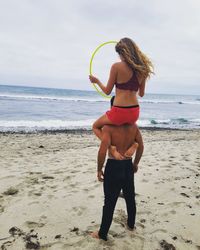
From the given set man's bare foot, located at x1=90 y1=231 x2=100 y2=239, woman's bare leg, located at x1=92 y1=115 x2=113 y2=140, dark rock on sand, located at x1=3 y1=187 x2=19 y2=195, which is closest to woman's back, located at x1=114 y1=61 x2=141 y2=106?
woman's bare leg, located at x1=92 y1=115 x2=113 y2=140

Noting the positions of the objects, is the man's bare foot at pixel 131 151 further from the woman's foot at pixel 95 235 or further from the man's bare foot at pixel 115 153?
the woman's foot at pixel 95 235

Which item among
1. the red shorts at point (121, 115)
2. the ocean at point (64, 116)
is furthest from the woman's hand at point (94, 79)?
the ocean at point (64, 116)

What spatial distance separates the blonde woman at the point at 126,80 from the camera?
3.47 metres

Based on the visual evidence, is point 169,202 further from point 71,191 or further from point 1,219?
point 1,219

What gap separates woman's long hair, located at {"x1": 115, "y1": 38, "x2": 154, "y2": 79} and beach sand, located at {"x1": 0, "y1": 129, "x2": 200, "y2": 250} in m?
2.06

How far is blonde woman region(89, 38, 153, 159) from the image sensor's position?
347 cm

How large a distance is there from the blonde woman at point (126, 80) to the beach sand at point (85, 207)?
46.3 inches

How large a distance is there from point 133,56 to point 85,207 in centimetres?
246

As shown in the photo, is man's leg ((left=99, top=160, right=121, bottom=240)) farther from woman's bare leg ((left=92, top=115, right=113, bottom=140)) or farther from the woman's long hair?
the woman's long hair

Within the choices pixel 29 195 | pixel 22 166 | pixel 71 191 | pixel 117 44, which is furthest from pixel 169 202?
pixel 22 166

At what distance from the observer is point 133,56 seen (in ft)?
11.4

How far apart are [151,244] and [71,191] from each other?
206cm

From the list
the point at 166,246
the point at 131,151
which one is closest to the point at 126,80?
the point at 131,151

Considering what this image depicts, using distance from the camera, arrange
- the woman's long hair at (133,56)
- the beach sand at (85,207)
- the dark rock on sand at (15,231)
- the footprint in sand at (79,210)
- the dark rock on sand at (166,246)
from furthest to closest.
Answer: the footprint in sand at (79,210) → the dark rock on sand at (15,231) → the beach sand at (85,207) → the dark rock on sand at (166,246) → the woman's long hair at (133,56)
